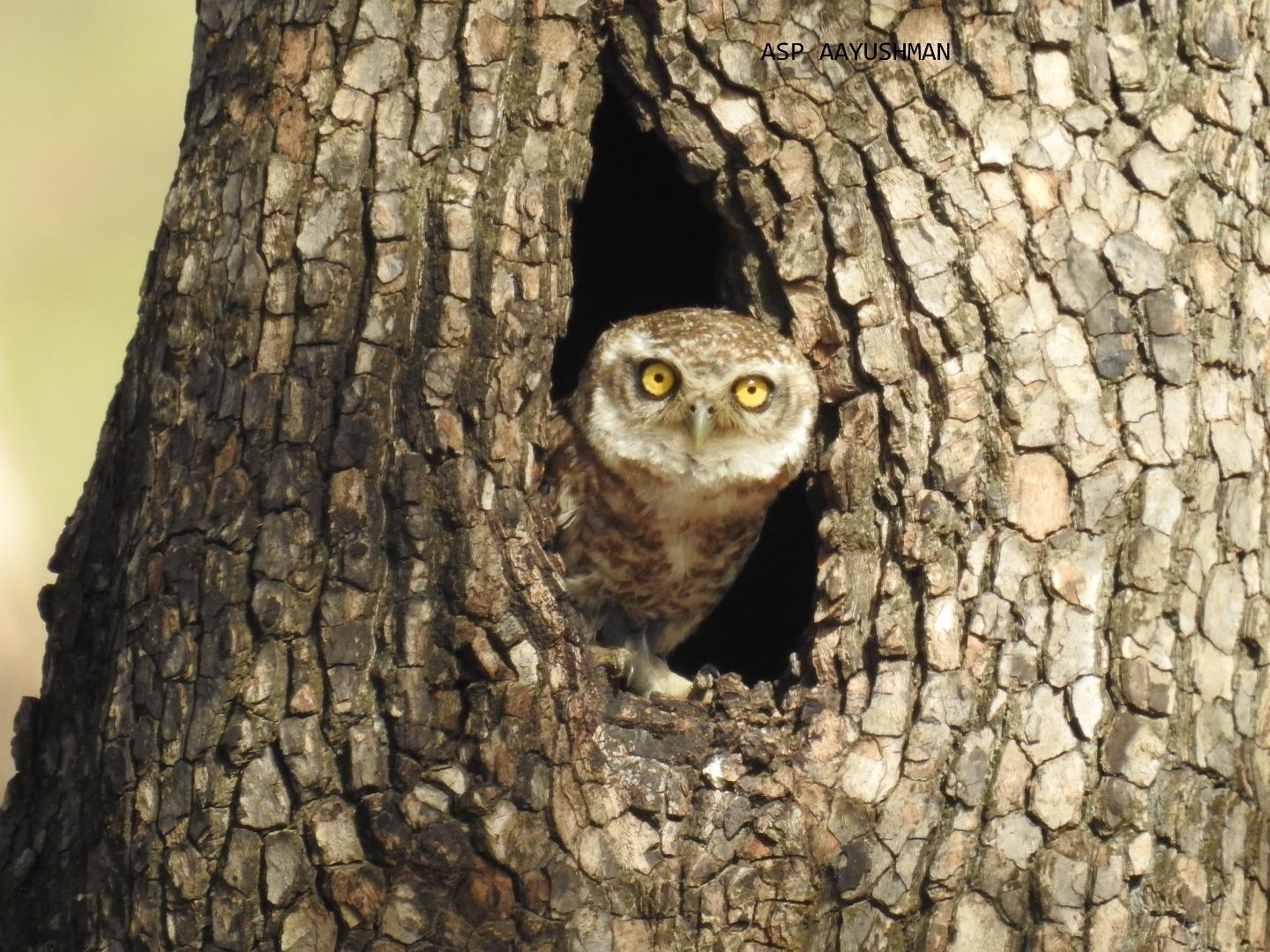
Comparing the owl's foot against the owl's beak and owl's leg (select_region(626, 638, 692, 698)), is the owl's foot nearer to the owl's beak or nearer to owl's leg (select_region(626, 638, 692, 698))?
owl's leg (select_region(626, 638, 692, 698))

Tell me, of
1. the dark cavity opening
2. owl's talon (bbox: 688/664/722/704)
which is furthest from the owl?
the dark cavity opening

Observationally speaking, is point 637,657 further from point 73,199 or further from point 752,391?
point 73,199

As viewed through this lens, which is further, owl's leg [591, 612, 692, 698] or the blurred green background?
the blurred green background

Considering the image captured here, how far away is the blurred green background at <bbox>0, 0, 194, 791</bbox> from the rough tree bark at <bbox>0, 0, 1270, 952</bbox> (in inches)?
181

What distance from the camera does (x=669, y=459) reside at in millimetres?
3848

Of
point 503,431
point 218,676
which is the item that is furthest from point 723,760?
point 218,676

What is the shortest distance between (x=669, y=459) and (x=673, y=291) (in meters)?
1.29

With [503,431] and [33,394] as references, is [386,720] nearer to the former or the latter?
[503,431]

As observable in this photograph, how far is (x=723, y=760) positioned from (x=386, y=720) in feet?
2.18

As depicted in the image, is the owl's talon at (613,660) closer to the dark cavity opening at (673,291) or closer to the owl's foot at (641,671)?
the owl's foot at (641,671)

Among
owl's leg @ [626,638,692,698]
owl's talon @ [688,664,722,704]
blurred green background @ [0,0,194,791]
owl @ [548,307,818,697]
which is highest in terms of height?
blurred green background @ [0,0,194,791]

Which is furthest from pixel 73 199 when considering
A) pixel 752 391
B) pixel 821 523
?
pixel 821 523

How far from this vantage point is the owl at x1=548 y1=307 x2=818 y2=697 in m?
3.65

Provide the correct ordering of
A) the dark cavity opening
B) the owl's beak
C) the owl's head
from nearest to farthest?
the owl's head, the owl's beak, the dark cavity opening
